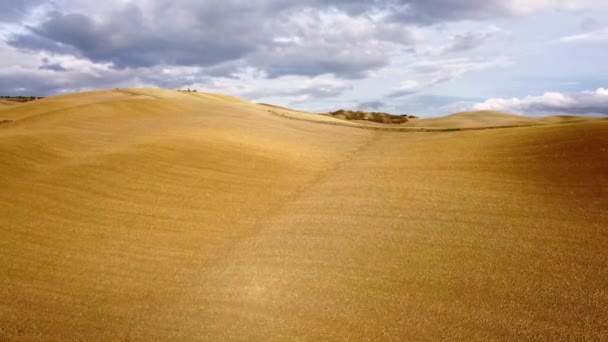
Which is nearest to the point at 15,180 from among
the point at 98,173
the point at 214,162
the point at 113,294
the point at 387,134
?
the point at 98,173

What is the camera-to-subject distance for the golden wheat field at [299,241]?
480 cm

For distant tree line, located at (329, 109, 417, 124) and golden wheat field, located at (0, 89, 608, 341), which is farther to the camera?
distant tree line, located at (329, 109, 417, 124)

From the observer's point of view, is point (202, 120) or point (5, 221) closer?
point (5, 221)

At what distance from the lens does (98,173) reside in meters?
9.34

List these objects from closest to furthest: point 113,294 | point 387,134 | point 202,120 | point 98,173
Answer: point 113,294 < point 98,173 < point 202,120 < point 387,134

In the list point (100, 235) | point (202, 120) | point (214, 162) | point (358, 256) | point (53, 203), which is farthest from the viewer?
point (202, 120)

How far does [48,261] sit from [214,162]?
493 cm

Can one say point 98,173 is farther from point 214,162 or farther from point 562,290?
point 562,290

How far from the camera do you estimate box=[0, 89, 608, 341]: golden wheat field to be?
4.80 m

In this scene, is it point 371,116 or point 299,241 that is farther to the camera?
point 371,116

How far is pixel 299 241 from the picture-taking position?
677cm

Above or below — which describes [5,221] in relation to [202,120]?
below

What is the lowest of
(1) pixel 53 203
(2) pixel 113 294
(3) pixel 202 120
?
(2) pixel 113 294

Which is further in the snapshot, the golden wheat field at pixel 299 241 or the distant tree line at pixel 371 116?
the distant tree line at pixel 371 116
